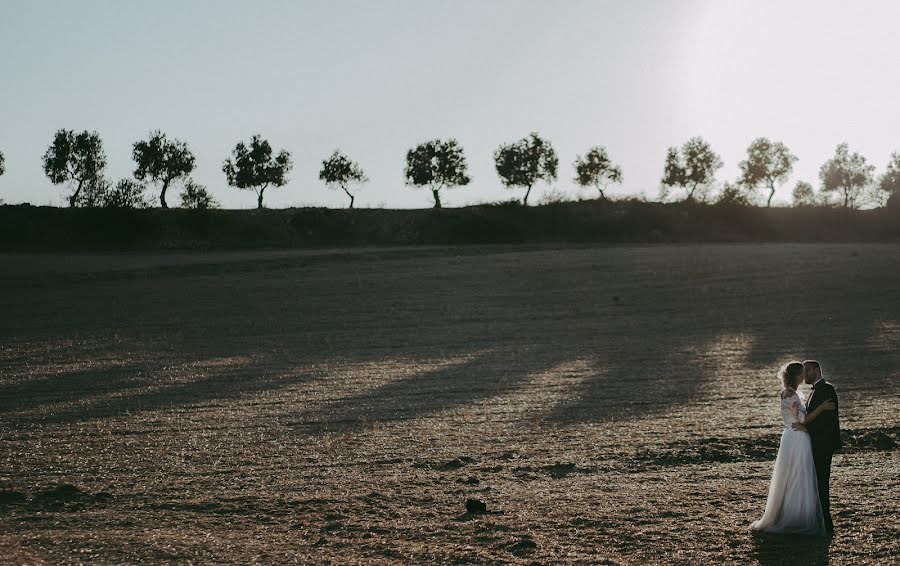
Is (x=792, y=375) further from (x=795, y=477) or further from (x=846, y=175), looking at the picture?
(x=846, y=175)

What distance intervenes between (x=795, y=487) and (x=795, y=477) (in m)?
0.10

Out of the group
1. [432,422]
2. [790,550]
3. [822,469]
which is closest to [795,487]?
[822,469]

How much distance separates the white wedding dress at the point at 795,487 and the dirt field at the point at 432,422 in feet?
0.77

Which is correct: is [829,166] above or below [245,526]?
above

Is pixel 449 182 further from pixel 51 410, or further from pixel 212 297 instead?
pixel 51 410

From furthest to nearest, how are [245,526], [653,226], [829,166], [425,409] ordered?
[829,166], [653,226], [425,409], [245,526]

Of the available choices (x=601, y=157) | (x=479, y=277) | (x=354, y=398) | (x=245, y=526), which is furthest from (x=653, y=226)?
(x=245, y=526)

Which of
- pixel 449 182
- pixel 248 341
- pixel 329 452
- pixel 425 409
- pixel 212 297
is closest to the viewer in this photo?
pixel 329 452

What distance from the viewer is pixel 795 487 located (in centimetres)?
1016

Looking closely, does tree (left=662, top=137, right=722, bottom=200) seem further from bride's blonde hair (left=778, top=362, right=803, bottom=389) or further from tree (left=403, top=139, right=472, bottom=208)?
bride's blonde hair (left=778, top=362, right=803, bottom=389)

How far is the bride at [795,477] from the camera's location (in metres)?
10.2

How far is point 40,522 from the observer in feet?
35.7

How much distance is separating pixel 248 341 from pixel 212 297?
10.9 meters

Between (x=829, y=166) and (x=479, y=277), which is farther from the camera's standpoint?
(x=829, y=166)
